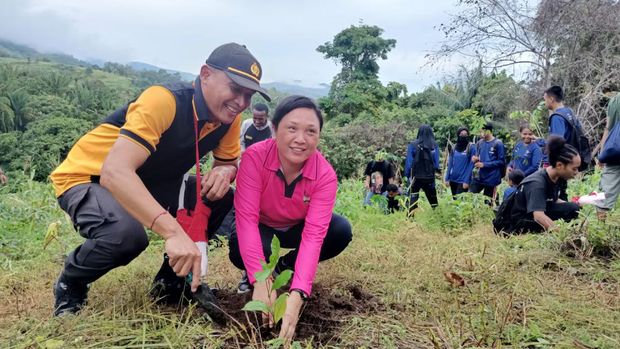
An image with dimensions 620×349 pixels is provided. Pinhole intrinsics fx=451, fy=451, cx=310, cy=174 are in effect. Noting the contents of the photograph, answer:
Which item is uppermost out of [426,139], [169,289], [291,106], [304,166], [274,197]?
[291,106]

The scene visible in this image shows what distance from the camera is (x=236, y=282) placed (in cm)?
256

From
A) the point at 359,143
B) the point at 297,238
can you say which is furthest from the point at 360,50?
the point at 297,238

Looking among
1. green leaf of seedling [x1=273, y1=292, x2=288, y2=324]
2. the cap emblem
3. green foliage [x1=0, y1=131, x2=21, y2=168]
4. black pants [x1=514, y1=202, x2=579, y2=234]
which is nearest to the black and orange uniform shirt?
the cap emblem

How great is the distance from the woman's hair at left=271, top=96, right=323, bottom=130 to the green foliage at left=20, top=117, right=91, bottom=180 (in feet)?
42.2

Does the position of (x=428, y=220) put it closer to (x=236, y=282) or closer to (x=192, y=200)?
(x=236, y=282)

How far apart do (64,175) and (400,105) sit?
2009 cm

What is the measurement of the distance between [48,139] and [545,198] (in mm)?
14730

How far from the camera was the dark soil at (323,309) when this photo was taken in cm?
176

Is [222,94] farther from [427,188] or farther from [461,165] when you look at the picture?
[461,165]

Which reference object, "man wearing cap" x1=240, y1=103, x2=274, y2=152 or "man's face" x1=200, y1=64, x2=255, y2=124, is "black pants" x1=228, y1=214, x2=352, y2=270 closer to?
"man's face" x1=200, y1=64, x2=255, y2=124

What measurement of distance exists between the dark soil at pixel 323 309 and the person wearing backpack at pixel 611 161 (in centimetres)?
269

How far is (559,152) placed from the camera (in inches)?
132

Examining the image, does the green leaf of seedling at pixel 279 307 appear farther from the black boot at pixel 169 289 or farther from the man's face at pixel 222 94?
the man's face at pixel 222 94

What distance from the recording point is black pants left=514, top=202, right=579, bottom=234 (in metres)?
3.43
